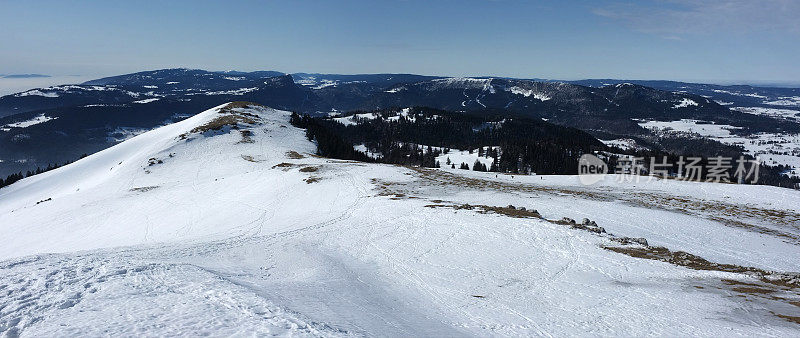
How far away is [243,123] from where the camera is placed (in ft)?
325

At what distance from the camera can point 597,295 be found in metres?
13.4

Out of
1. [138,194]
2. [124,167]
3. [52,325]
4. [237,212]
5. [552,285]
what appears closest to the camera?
[52,325]

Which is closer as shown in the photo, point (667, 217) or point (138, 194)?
point (667, 217)

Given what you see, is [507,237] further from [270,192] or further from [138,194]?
[138,194]

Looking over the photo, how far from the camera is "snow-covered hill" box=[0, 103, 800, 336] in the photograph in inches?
387

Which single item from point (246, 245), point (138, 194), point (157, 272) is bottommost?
point (138, 194)

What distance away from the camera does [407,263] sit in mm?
17406

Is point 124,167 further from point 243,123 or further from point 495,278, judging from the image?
point 495,278

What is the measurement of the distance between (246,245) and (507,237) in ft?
48.0

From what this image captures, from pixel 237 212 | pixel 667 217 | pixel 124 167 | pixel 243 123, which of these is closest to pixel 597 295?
pixel 667 217

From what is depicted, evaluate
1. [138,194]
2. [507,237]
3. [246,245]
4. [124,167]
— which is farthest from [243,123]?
[507,237]

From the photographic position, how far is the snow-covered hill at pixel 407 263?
387 inches

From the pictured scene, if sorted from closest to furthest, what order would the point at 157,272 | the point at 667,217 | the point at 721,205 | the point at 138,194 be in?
the point at 157,272 → the point at 667,217 → the point at 721,205 → the point at 138,194

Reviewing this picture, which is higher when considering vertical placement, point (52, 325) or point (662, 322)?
point (52, 325)
